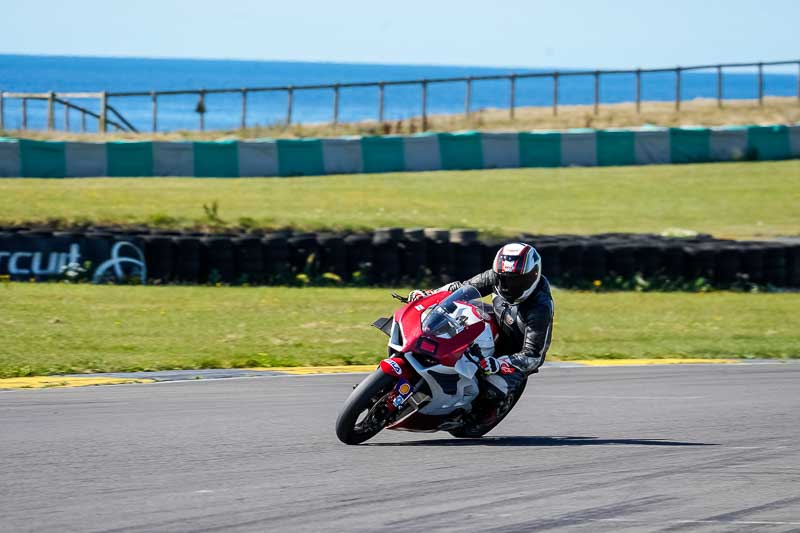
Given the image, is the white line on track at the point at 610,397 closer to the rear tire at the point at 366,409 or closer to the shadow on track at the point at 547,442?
the shadow on track at the point at 547,442

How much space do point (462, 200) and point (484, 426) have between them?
15.9m

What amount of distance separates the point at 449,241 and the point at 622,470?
964cm

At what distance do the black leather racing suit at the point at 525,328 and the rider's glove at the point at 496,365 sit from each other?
5 cm

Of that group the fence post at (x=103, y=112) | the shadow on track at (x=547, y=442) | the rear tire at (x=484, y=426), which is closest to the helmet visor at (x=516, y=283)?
the rear tire at (x=484, y=426)

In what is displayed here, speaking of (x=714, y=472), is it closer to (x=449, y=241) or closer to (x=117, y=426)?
(x=117, y=426)

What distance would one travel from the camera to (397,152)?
27344 millimetres

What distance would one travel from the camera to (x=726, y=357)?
12891 mm

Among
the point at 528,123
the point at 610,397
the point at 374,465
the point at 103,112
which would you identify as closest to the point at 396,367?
the point at 374,465

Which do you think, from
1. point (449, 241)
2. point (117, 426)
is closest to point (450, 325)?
point (117, 426)

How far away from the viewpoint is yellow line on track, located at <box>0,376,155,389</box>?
9.58 m

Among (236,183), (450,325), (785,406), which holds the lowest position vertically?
(785,406)

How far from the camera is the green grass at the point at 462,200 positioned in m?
20.2

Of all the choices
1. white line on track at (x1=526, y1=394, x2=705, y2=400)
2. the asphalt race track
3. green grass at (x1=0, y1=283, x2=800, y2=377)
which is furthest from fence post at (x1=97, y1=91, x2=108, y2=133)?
white line on track at (x1=526, y1=394, x2=705, y2=400)

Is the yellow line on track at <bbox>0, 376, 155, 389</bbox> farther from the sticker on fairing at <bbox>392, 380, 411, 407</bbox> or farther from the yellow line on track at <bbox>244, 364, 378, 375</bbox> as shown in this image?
the sticker on fairing at <bbox>392, 380, 411, 407</bbox>
